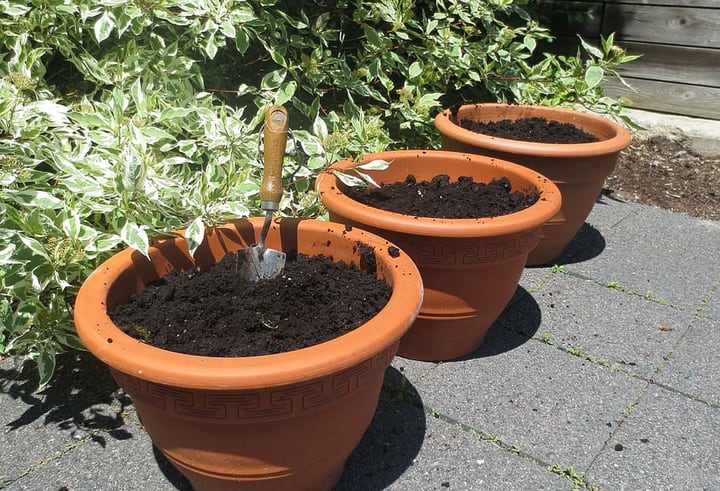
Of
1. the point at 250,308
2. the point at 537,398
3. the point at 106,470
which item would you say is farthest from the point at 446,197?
the point at 106,470

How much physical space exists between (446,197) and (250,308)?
3.32 feet

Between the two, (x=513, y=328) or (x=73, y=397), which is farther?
(x=513, y=328)

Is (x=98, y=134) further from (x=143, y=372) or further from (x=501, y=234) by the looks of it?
(x=501, y=234)

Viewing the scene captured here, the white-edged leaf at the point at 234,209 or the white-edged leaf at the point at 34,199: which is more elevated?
the white-edged leaf at the point at 234,209

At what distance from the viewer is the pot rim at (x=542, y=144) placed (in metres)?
2.76

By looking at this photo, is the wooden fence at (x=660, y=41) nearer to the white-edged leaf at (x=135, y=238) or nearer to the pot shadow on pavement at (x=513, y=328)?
the pot shadow on pavement at (x=513, y=328)

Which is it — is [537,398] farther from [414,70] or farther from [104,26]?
[104,26]

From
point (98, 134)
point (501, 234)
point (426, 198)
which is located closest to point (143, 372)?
point (98, 134)

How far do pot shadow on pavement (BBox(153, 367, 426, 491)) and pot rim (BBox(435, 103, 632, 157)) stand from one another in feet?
3.83

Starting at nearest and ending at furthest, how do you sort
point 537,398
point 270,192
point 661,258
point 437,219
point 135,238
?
point 135,238, point 270,192, point 437,219, point 537,398, point 661,258

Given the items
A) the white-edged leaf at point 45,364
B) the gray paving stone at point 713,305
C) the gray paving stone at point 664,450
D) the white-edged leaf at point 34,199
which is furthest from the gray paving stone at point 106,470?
the gray paving stone at point 713,305

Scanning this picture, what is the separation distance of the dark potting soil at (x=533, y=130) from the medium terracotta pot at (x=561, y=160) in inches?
3.9

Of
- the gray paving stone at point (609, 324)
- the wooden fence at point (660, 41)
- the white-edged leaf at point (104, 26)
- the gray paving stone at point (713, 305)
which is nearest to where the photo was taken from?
the white-edged leaf at point (104, 26)

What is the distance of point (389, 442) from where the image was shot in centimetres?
194
